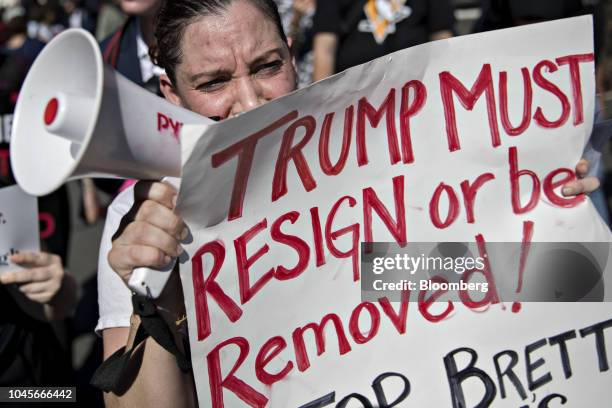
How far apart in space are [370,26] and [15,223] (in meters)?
2.04

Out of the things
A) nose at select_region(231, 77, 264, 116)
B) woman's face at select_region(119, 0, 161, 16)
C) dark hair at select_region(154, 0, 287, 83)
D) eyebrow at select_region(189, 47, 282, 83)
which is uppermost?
woman's face at select_region(119, 0, 161, 16)

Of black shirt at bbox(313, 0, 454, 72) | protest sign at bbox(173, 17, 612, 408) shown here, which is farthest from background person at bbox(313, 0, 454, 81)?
protest sign at bbox(173, 17, 612, 408)

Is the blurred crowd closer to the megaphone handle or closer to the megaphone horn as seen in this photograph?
the megaphone horn

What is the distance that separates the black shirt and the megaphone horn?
2.29 m

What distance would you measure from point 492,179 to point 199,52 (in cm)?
58

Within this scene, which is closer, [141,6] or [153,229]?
[153,229]

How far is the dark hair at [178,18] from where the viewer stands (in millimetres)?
1619

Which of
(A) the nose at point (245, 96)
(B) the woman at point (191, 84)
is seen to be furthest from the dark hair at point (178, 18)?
(A) the nose at point (245, 96)

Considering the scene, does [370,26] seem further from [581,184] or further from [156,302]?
[156,302]

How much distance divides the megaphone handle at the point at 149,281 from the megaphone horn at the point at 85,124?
5.7 inches

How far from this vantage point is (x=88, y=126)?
124 centimetres

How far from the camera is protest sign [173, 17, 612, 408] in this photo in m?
1.40

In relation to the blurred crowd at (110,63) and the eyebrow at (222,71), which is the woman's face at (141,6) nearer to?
the blurred crowd at (110,63)

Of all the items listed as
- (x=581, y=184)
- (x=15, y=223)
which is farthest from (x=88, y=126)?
(x=15, y=223)
